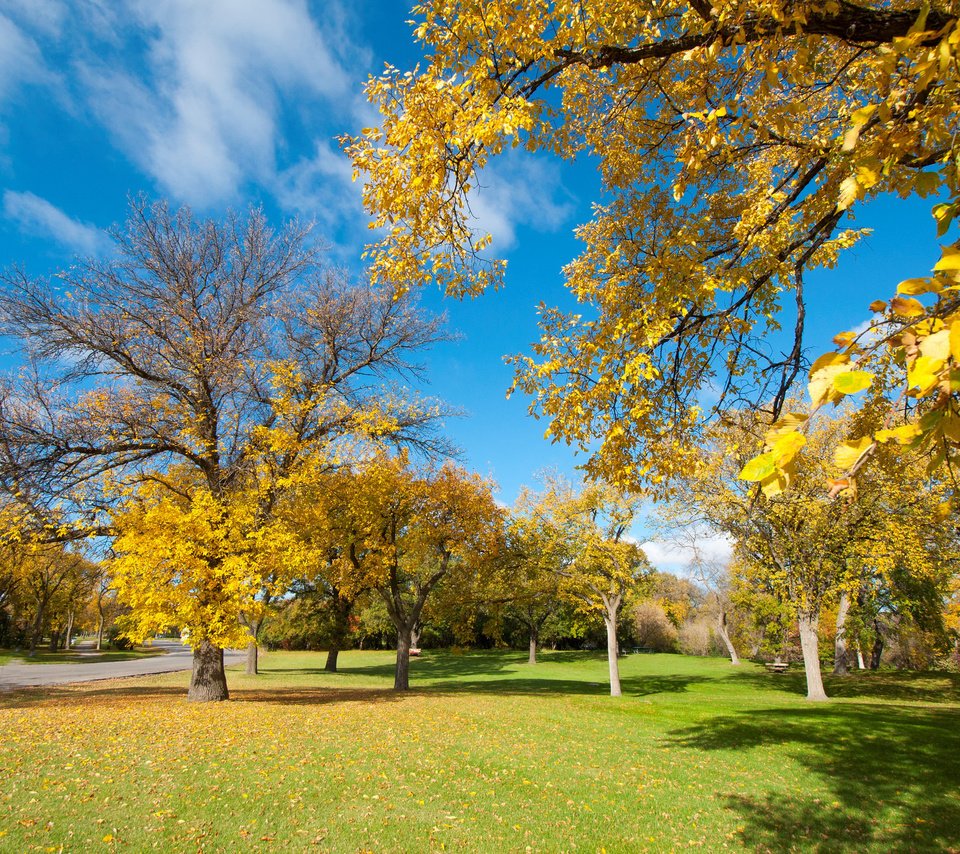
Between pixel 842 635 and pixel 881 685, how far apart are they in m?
2.55

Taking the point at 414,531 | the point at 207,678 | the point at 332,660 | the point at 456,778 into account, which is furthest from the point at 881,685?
the point at 332,660

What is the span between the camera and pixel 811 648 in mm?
19422

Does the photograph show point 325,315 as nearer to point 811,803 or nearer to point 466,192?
point 466,192

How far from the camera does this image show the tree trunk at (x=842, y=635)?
74.2 feet

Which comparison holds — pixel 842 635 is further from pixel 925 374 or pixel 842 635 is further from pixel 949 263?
pixel 925 374

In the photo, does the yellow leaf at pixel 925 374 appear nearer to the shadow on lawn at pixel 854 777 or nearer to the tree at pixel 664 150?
the tree at pixel 664 150

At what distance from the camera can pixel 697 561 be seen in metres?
21.1

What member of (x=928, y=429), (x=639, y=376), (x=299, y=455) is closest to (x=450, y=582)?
(x=299, y=455)

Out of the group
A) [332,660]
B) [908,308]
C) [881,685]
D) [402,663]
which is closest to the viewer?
[908,308]

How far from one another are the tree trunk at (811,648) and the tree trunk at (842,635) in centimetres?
266

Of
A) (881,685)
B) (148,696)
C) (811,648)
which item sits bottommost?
(881,685)

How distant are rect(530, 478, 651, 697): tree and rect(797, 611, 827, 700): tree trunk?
19.2 ft

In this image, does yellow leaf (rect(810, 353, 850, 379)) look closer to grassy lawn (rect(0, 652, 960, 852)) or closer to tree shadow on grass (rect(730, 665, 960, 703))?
grassy lawn (rect(0, 652, 960, 852))

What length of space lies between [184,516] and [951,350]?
1328 cm
